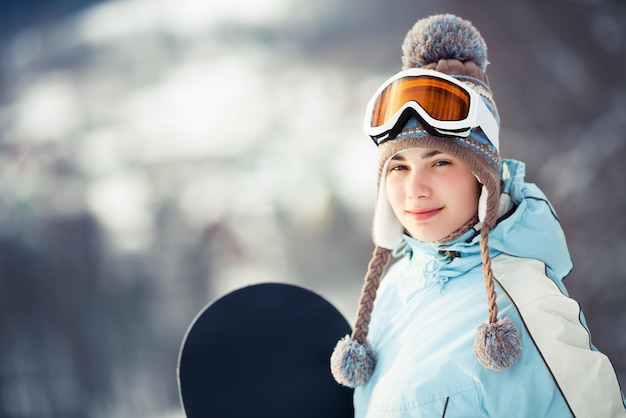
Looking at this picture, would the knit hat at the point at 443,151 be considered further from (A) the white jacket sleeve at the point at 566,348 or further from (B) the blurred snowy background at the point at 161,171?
(B) the blurred snowy background at the point at 161,171

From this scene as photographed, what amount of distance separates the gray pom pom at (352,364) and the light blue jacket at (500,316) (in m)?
0.03

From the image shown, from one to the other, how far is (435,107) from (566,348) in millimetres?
549

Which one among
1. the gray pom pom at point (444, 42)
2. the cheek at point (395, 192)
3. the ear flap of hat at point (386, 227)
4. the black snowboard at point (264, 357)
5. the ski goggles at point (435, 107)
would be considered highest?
the gray pom pom at point (444, 42)

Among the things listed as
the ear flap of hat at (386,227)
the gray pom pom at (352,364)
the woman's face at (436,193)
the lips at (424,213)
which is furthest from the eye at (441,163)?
the gray pom pom at (352,364)

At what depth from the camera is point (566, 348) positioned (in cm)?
98

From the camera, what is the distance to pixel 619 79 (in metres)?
2.46

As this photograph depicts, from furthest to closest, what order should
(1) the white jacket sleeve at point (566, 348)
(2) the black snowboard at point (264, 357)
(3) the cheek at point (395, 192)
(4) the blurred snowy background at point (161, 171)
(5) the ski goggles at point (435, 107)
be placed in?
(4) the blurred snowy background at point (161, 171) → (2) the black snowboard at point (264, 357) → (3) the cheek at point (395, 192) → (5) the ski goggles at point (435, 107) → (1) the white jacket sleeve at point (566, 348)

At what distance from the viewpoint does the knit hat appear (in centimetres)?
116

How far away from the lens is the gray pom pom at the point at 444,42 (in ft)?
4.21

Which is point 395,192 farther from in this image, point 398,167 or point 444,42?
point 444,42

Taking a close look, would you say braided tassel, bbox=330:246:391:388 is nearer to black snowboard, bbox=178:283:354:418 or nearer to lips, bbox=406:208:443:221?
black snowboard, bbox=178:283:354:418

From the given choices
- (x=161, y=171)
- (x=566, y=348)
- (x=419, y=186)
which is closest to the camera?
(x=566, y=348)

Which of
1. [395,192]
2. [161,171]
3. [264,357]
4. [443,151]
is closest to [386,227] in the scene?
[395,192]

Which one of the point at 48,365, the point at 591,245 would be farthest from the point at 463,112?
the point at 48,365
